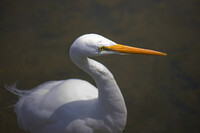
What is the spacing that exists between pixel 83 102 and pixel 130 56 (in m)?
1.04

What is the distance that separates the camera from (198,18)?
2.55 meters

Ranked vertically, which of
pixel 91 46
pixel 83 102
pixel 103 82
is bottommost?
pixel 83 102

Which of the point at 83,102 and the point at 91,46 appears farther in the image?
the point at 83,102

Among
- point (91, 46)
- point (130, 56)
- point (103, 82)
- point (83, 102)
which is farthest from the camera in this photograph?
point (130, 56)

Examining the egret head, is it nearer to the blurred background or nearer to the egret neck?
the egret neck

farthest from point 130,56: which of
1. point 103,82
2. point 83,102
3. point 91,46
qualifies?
point 91,46

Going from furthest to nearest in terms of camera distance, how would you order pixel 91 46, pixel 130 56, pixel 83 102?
pixel 130 56 < pixel 83 102 < pixel 91 46

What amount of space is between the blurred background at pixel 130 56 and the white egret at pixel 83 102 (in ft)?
1.63

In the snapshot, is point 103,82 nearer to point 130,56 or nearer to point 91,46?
point 91,46

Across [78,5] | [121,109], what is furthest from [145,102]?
[78,5]

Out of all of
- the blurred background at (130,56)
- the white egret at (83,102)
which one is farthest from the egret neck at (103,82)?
the blurred background at (130,56)

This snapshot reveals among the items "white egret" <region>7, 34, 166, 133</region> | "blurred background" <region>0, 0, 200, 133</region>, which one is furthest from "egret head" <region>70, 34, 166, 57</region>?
"blurred background" <region>0, 0, 200, 133</region>

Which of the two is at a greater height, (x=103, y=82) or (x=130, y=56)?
(x=103, y=82)

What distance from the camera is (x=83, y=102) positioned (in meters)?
1.47
